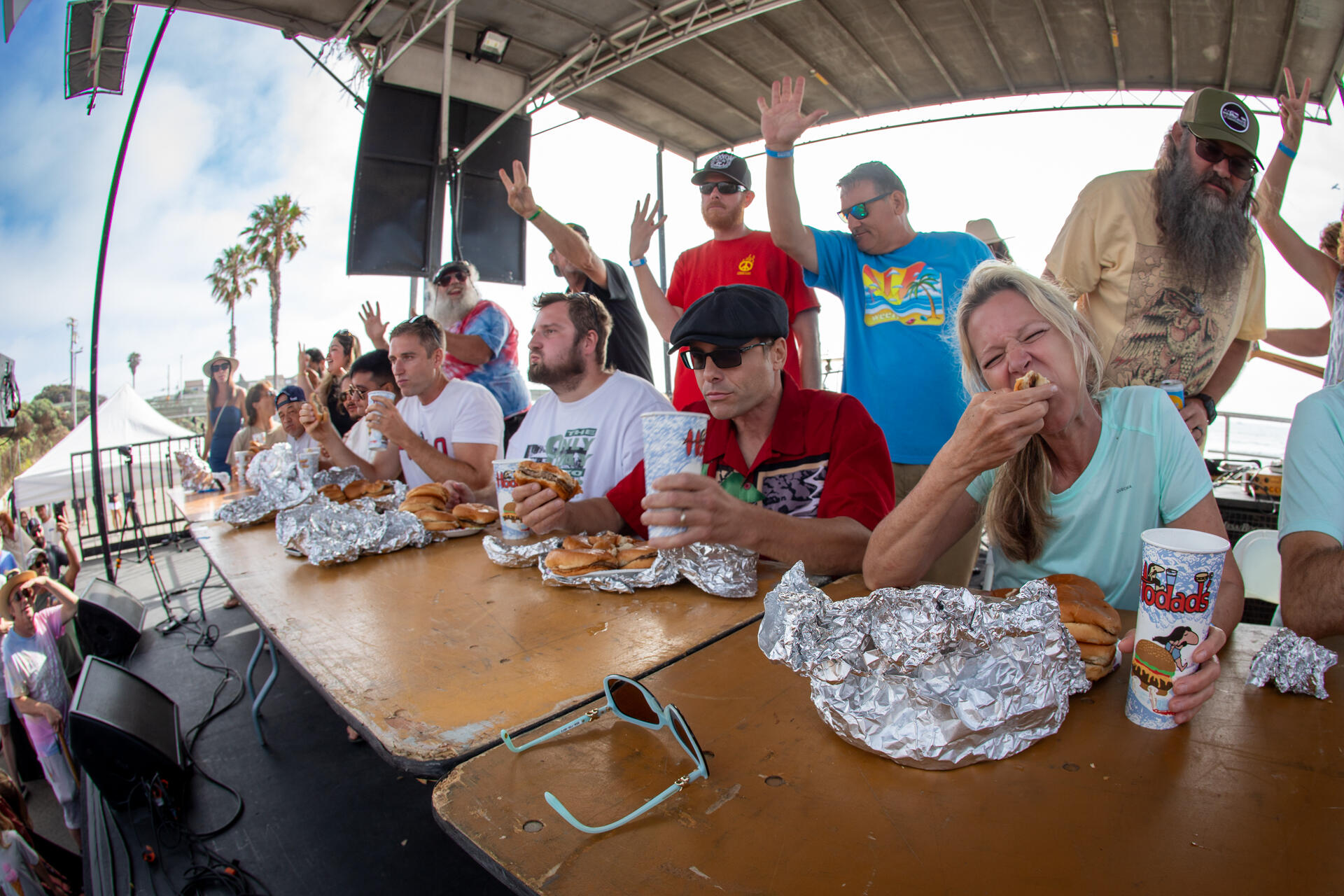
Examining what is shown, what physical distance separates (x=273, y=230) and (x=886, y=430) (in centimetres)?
2712

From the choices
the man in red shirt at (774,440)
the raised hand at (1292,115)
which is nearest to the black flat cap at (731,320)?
the man in red shirt at (774,440)

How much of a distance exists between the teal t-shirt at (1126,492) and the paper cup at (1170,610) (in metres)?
0.56

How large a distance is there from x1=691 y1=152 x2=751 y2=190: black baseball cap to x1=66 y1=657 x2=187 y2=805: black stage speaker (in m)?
3.25

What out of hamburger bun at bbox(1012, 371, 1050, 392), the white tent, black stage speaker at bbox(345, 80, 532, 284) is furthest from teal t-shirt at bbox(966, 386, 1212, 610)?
the white tent

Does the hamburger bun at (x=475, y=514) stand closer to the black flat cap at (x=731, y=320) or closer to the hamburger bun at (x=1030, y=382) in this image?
the black flat cap at (x=731, y=320)

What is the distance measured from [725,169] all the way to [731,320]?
4.82ft

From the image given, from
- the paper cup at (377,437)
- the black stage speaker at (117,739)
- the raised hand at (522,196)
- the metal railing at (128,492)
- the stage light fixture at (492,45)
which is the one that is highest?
the stage light fixture at (492,45)

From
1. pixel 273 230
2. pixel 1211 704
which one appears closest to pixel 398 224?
pixel 1211 704

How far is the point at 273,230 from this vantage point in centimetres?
2361

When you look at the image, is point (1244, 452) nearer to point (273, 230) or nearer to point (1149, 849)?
point (1149, 849)

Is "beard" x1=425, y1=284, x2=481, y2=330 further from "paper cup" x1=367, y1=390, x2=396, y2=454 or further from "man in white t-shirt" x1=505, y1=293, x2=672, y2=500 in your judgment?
"man in white t-shirt" x1=505, y1=293, x2=672, y2=500

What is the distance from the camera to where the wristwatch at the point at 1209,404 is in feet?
7.19

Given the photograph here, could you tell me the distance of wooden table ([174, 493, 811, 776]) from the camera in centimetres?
104

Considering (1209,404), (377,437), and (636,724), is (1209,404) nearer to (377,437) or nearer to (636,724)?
(636,724)
